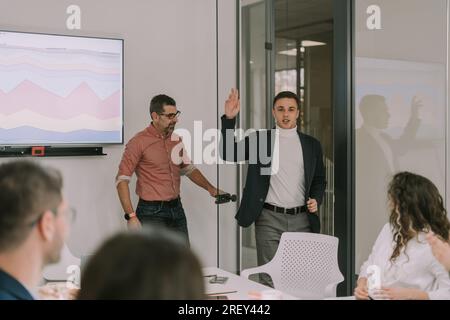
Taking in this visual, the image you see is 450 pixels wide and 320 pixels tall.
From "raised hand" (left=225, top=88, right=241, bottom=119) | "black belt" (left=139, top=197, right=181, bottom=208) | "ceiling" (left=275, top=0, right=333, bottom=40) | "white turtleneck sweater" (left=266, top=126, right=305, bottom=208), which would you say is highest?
"ceiling" (left=275, top=0, right=333, bottom=40)

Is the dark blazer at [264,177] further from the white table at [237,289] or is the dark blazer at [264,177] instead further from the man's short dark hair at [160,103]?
the white table at [237,289]

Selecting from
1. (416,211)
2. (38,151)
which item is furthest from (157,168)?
(416,211)

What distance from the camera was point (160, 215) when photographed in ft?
15.8

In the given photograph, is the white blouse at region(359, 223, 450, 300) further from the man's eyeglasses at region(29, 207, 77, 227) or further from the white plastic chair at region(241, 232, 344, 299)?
the man's eyeglasses at region(29, 207, 77, 227)

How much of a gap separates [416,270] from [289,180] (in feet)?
5.14

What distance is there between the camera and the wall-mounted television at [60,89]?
479 centimetres

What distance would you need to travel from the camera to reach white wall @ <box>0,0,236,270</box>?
202 inches

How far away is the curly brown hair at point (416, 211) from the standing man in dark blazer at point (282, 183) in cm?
133

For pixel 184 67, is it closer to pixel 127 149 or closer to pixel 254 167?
pixel 127 149

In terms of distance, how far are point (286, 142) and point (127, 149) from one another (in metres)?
1.28

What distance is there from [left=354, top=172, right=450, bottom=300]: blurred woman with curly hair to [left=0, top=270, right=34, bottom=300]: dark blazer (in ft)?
5.71

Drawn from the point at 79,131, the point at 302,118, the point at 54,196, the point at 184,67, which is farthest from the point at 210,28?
the point at 54,196

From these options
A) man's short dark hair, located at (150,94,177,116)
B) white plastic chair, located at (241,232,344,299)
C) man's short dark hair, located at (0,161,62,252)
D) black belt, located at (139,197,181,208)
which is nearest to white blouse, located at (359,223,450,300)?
white plastic chair, located at (241,232,344,299)

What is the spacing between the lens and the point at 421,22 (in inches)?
156
